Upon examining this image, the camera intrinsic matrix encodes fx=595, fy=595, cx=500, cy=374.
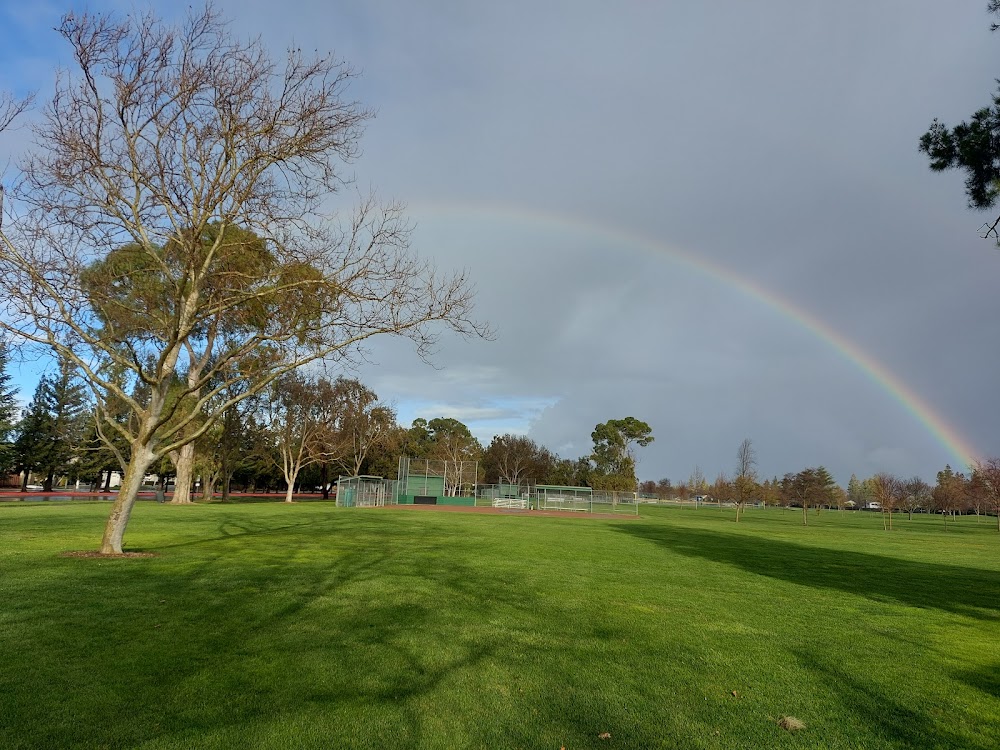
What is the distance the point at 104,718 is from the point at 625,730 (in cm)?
373

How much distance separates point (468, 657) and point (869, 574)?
42.6 feet

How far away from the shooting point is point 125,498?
463 inches

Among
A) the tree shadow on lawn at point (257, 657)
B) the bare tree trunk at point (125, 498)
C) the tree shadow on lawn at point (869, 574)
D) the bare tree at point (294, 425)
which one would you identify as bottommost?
the tree shadow on lawn at point (869, 574)

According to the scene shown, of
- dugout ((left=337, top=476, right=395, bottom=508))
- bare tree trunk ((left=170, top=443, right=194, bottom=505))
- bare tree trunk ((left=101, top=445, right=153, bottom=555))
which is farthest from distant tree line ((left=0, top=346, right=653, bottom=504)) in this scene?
bare tree trunk ((left=101, top=445, right=153, bottom=555))

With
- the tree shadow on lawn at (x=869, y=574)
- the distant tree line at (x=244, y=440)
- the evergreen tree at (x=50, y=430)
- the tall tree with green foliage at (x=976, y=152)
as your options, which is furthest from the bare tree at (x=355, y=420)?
the tall tree with green foliage at (x=976, y=152)

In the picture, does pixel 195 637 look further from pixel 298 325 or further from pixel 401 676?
pixel 298 325

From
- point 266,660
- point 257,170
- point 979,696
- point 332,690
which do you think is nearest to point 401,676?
point 332,690

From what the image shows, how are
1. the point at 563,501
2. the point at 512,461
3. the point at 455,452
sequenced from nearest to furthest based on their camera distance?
1. the point at 563,501
2. the point at 455,452
3. the point at 512,461

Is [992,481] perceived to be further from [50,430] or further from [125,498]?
[50,430]

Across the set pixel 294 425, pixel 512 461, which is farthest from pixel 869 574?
pixel 512 461

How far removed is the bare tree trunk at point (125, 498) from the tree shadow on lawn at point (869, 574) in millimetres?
13652

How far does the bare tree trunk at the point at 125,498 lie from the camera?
11.7 metres

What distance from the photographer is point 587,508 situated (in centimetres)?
5262

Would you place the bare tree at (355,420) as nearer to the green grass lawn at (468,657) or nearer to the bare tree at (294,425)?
the bare tree at (294,425)
